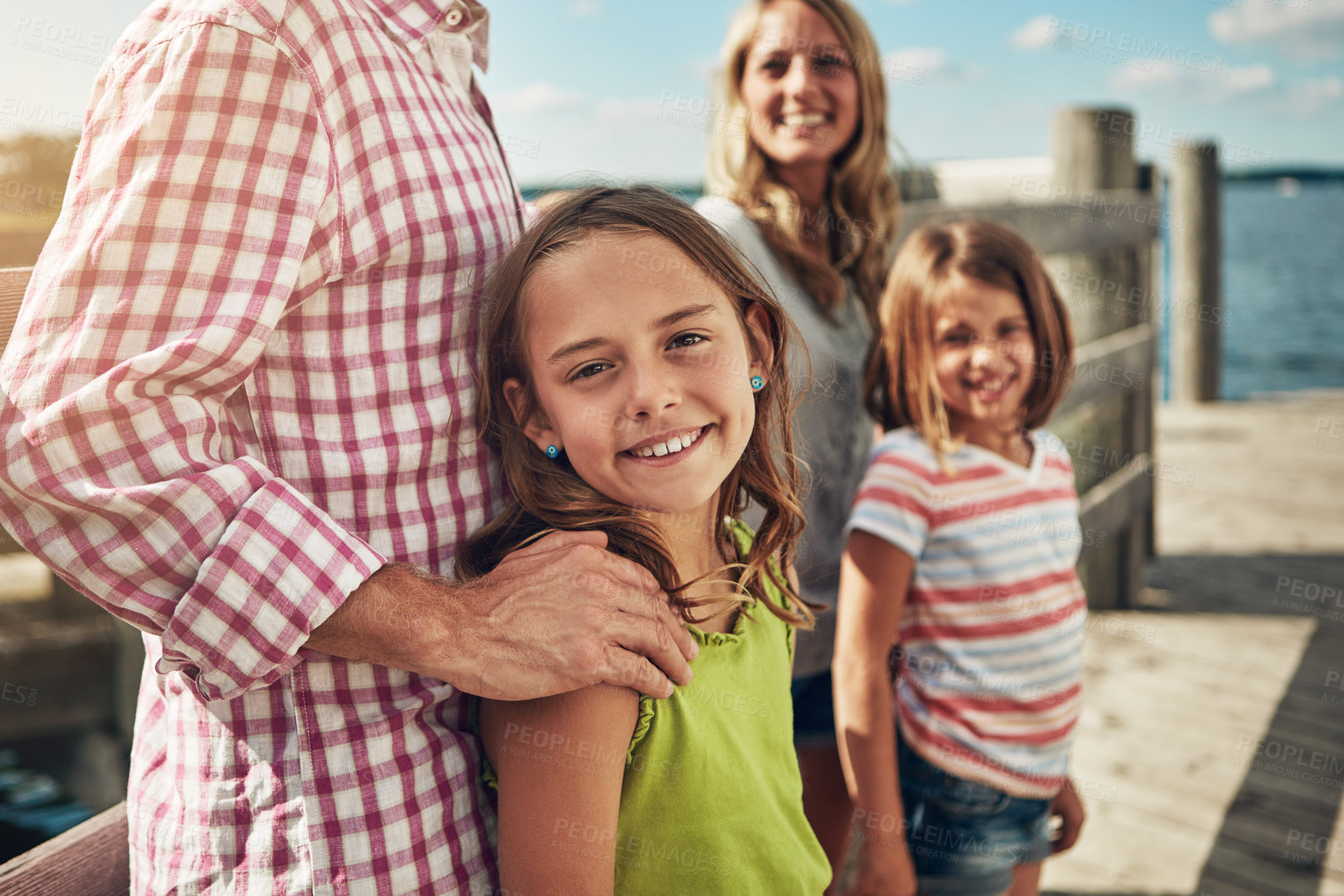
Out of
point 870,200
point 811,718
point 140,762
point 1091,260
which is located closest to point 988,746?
point 811,718

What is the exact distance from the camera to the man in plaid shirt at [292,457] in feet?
2.88

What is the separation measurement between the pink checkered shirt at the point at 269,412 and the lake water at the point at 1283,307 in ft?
25.2

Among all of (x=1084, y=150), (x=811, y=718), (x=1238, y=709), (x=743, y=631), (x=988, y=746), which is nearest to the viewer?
(x=743, y=631)

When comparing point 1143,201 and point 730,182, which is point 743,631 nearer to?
point 730,182

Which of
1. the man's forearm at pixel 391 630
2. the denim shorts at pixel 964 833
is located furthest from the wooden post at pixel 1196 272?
the man's forearm at pixel 391 630

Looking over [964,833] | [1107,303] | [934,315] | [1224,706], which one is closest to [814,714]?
[964,833]

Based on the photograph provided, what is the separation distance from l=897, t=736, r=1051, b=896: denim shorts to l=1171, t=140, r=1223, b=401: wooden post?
587cm

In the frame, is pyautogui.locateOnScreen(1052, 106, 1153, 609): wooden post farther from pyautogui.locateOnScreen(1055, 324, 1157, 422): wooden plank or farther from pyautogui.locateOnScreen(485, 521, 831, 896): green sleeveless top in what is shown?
pyautogui.locateOnScreen(485, 521, 831, 896): green sleeveless top

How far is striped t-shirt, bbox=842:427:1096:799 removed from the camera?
1668mm

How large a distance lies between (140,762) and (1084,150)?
3.63m

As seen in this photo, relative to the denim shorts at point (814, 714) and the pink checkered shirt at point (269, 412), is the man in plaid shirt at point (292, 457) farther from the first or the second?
the denim shorts at point (814, 714)

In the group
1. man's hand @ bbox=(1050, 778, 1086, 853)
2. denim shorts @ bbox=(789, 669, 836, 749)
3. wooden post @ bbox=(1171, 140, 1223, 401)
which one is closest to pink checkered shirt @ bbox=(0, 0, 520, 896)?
denim shorts @ bbox=(789, 669, 836, 749)

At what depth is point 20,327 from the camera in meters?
0.88

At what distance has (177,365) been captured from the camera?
2.87 feet
